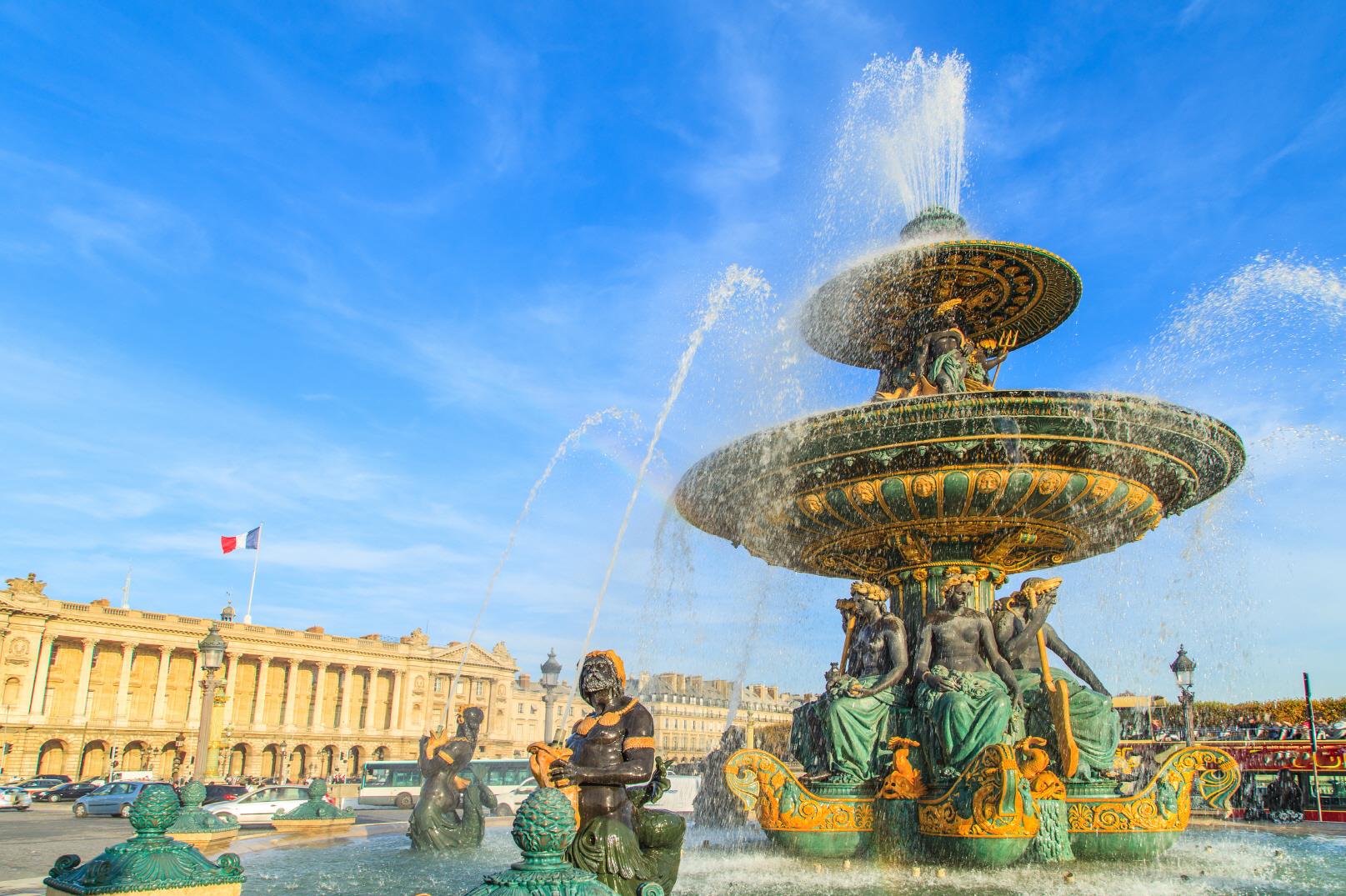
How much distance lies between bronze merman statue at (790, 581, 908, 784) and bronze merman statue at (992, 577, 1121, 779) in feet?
2.88

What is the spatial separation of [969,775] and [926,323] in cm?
492

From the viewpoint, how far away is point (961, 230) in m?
10.1

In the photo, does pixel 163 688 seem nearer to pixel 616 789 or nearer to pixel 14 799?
pixel 14 799

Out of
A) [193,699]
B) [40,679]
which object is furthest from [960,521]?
[193,699]

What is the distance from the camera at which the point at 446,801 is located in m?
8.54

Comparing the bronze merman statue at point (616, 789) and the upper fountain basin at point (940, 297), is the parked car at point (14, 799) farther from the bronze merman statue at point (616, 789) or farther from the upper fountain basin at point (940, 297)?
the bronze merman statue at point (616, 789)

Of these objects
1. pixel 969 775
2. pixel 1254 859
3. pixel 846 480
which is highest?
pixel 846 480

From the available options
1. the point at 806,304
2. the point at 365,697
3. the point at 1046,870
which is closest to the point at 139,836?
the point at 1046,870

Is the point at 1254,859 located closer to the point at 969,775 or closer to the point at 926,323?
the point at 969,775

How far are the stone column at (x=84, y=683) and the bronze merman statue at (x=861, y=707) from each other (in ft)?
279

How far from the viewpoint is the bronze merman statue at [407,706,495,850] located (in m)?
8.38

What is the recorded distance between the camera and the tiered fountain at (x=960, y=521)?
7.06 meters

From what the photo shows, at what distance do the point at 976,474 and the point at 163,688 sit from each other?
89.6 metres

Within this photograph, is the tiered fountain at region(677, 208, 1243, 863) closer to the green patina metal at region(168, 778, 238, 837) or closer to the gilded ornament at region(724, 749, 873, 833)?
the gilded ornament at region(724, 749, 873, 833)
